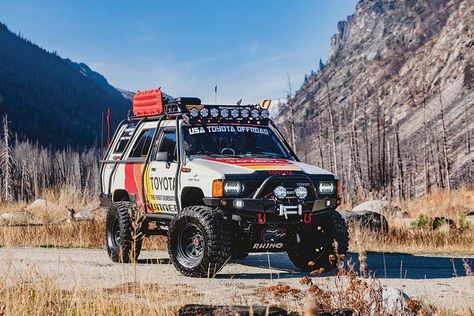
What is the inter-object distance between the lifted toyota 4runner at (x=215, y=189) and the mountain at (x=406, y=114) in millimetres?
9220

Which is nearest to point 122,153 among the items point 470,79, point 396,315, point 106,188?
point 106,188

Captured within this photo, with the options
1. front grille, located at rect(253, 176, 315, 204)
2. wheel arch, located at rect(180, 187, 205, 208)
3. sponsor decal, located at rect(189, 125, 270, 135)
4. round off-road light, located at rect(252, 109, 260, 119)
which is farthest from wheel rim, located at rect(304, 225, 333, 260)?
round off-road light, located at rect(252, 109, 260, 119)

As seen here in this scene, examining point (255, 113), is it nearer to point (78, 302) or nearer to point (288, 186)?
point (288, 186)

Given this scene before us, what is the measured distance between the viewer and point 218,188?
8516 mm

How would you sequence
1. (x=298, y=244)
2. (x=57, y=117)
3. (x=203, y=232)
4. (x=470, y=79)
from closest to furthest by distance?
(x=203, y=232) < (x=298, y=244) < (x=470, y=79) < (x=57, y=117)

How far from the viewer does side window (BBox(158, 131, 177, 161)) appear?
32.8ft

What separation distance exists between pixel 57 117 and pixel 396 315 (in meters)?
190

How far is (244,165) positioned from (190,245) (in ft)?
4.40

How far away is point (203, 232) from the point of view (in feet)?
27.6

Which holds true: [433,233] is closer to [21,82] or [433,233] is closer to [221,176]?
[221,176]

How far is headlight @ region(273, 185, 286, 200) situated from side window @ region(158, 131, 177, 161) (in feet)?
6.56

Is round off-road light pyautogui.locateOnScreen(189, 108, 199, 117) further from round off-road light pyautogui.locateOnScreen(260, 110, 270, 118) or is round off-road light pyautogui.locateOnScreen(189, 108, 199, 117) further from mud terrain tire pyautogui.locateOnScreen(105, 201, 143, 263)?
mud terrain tire pyautogui.locateOnScreen(105, 201, 143, 263)

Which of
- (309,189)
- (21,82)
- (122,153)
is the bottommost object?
(309,189)

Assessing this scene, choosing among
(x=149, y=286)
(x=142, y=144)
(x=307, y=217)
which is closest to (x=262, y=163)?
(x=307, y=217)
